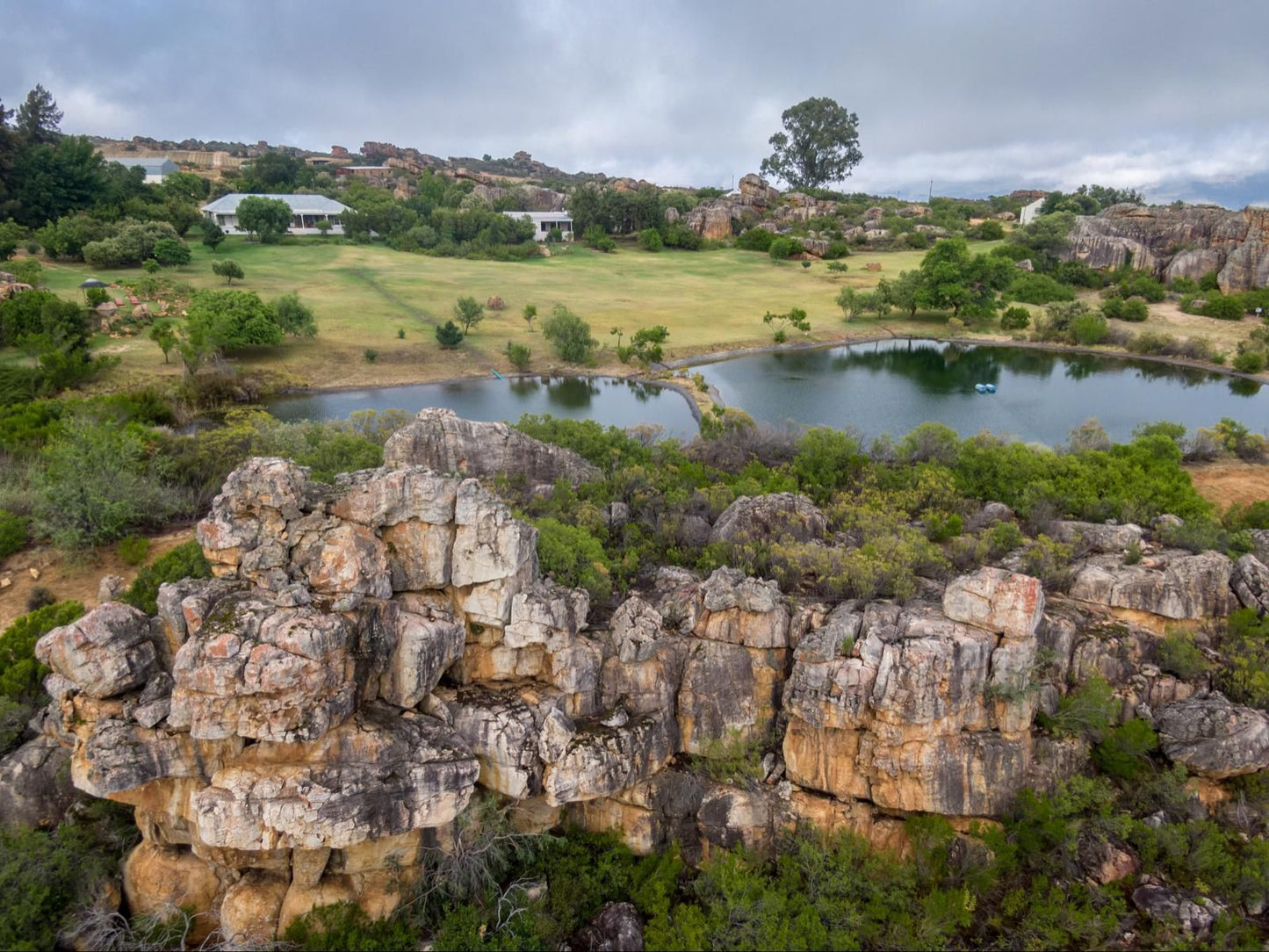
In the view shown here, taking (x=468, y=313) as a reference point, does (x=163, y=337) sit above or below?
below

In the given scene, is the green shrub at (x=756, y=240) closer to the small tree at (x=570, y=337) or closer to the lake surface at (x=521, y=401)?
the small tree at (x=570, y=337)

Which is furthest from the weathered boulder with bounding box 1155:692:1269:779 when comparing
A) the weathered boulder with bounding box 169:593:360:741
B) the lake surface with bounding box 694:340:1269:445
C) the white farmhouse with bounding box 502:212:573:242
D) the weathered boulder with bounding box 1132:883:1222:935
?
the white farmhouse with bounding box 502:212:573:242

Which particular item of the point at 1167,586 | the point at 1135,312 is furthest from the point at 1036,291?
the point at 1167,586

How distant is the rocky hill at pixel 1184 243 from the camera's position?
69688mm

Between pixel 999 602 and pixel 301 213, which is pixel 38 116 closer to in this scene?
pixel 301 213

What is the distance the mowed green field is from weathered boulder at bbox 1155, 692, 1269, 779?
42786 mm

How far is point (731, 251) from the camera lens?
103 m

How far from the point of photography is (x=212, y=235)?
251 ft

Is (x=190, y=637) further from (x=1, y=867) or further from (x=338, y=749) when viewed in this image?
(x=1, y=867)

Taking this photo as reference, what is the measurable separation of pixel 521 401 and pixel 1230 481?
37003 mm

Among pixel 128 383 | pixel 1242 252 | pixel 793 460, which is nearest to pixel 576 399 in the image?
pixel 793 460

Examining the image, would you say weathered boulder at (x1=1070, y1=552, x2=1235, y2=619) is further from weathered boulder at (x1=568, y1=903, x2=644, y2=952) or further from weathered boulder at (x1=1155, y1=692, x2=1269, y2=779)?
weathered boulder at (x1=568, y1=903, x2=644, y2=952)

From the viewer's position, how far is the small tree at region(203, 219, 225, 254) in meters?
76.6

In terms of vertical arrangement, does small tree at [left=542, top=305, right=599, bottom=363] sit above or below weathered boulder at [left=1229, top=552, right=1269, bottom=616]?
above
